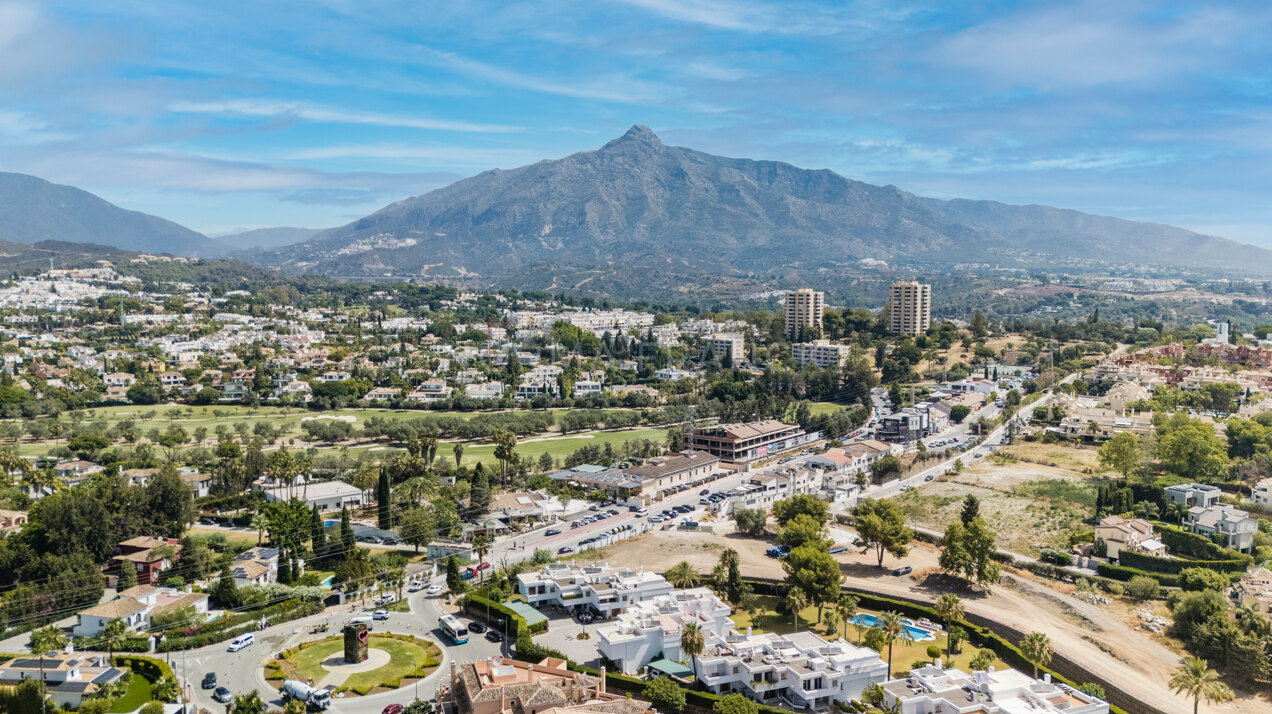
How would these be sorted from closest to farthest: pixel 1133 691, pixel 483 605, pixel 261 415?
pixel 1133 691
pixel 483 605
pixel 261 415

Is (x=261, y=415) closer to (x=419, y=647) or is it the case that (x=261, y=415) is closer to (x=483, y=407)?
(x=483, y=407)

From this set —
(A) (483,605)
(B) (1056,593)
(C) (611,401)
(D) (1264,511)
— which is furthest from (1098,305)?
(A) (483,605)

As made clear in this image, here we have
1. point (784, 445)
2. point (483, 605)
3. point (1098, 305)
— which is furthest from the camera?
point (1098, 305)

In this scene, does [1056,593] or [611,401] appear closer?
[1056,593]

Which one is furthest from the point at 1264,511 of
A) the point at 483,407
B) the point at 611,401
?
the point at 483,407

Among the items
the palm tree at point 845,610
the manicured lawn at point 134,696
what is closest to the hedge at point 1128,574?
the palm tree at point 845,610

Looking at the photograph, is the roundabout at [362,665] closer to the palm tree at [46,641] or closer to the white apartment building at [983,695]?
the palm tree at [46,641]
